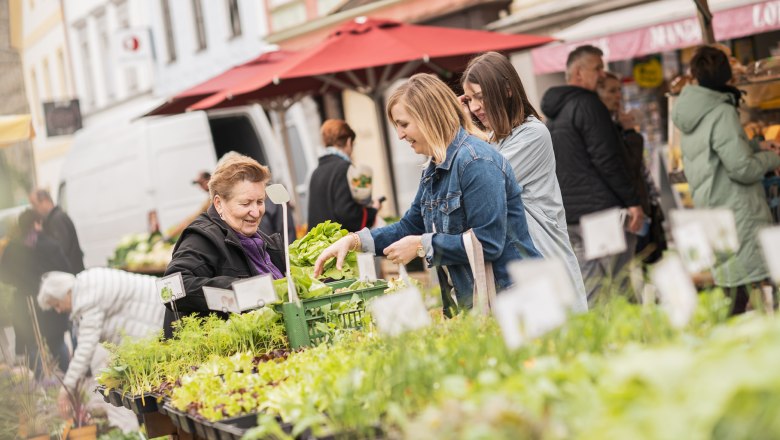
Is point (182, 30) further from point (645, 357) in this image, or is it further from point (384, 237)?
point (645, 357)

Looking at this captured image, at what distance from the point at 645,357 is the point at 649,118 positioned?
9.44 metres

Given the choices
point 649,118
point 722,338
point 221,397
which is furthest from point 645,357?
point 649,118

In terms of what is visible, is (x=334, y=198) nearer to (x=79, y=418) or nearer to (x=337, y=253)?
(x=79, y=418)

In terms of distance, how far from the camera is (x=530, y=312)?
6.88 ft

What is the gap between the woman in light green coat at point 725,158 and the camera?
5910 mm

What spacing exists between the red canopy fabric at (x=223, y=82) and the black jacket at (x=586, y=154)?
278cm

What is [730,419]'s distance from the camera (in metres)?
1.67

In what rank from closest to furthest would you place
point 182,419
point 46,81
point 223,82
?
point 182,419 → point 223,82 → point 46,81

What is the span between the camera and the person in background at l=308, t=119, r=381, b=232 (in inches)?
290

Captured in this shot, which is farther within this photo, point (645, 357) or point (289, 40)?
point (289, 40)

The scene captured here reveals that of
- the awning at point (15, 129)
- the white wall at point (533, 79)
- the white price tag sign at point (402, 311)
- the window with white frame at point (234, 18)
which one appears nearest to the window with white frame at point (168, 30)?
the window with white frame at point (234, 18)

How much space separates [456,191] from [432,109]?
27 cm

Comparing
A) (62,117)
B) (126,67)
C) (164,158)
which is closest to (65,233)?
(164,158)

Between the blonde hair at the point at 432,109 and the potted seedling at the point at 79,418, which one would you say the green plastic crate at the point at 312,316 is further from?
the potted seedling at the point at 79,418
